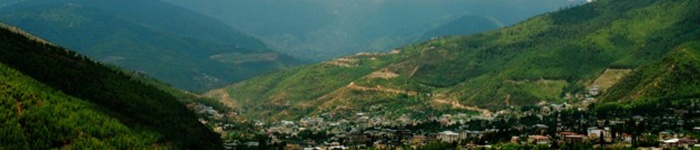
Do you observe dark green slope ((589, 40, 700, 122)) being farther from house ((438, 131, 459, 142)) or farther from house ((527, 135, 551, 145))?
house ((438, 131, 459, 142))

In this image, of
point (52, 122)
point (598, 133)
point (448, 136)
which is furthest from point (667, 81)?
point (52, 122)

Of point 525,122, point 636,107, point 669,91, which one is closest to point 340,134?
point 525,122

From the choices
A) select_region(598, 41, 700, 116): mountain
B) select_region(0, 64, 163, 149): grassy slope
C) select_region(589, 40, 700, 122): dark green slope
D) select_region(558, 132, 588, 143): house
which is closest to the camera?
select_region(0, 64, 163, 149): grassy slope

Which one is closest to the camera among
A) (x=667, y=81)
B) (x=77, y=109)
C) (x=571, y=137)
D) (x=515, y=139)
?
(x=77, y=109)

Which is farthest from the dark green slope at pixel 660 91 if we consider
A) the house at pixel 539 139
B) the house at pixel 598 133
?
the house at pixel 539 139

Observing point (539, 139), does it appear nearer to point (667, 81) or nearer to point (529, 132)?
point (529, 132)

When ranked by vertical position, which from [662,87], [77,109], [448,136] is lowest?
[448,136]

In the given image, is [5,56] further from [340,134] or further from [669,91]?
[669,91]

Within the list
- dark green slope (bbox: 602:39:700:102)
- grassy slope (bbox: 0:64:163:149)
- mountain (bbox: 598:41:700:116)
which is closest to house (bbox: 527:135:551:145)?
mountain (bbox: 598:41:700:116)

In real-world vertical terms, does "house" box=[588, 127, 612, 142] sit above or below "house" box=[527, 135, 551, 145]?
above
